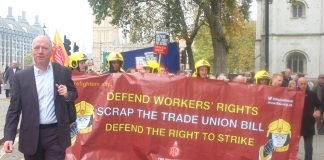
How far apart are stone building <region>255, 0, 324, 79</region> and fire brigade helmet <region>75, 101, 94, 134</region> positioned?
1745 inches

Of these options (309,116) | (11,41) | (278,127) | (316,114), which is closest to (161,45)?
(309,116)

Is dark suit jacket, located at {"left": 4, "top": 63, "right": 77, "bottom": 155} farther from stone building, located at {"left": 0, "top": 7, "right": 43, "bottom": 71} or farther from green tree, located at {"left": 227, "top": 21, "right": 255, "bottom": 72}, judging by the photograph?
stone building, located at {"left": 0, "top": 7, "right": 43, "bottom": 71}

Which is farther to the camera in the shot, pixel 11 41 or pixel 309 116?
pixel 11 41

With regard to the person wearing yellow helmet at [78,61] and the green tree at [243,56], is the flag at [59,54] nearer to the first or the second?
the person wearing yellow helmet at [78,61]

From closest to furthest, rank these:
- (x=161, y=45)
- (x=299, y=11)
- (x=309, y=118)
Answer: (x=309, y=118), (x=161, y=45), (x=299, y=11)

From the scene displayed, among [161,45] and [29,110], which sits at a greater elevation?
[161,45]

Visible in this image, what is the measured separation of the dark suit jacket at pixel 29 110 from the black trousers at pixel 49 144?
52mm

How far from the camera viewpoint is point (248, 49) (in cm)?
6894

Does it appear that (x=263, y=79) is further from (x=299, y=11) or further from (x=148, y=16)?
(x=299, y=11)

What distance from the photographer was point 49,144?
5395 mm

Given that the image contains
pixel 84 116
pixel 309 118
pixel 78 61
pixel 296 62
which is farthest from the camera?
pixel 296 62

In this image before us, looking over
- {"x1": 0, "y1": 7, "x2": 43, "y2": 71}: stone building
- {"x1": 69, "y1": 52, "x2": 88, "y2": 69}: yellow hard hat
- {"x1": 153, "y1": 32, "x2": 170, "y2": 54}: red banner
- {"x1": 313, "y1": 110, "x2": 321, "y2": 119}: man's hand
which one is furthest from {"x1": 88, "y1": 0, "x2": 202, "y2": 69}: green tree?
{"x1": 0, "y1": 7, "x2": 43, "y2": 71}: stone building

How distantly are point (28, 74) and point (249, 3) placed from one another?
22255 mm

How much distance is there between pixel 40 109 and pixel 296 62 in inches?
1910
